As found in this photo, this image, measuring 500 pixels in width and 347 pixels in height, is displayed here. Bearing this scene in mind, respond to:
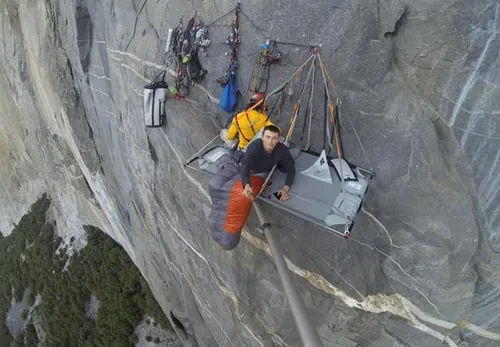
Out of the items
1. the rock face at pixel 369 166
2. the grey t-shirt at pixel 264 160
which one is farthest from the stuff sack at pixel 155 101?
the grey t-shirt at pixel 264 160

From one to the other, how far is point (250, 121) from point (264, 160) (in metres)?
0.83

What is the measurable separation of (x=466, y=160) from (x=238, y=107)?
4.10 metres

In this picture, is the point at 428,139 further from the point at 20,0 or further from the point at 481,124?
the point at 20,0

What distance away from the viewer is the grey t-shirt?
6.50 meters

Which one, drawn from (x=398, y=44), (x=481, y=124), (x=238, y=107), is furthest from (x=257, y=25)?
(x=481, y=124)

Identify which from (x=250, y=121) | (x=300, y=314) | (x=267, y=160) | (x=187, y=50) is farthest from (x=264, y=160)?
(x=187, y=50)

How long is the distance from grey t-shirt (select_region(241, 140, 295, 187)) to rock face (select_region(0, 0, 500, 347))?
1.19 metres

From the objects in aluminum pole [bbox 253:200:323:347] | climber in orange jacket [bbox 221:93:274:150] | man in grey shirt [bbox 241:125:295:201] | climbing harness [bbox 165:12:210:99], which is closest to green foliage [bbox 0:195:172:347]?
climbing harness [bbox 165:12:210:99]

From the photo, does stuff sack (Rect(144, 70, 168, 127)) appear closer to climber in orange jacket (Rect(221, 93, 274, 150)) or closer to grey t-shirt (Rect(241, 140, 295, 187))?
climber in orange jacket (Rect(221, 93, 274, 150))

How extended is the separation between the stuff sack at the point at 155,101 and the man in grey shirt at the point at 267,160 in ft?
11.4

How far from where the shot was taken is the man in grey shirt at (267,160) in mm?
6445

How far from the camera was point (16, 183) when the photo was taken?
2958 centimetres

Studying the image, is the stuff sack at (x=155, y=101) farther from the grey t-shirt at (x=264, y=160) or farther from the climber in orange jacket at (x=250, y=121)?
the grey t-shirt at (x=264, y=160)

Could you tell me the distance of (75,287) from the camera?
74.8ft
